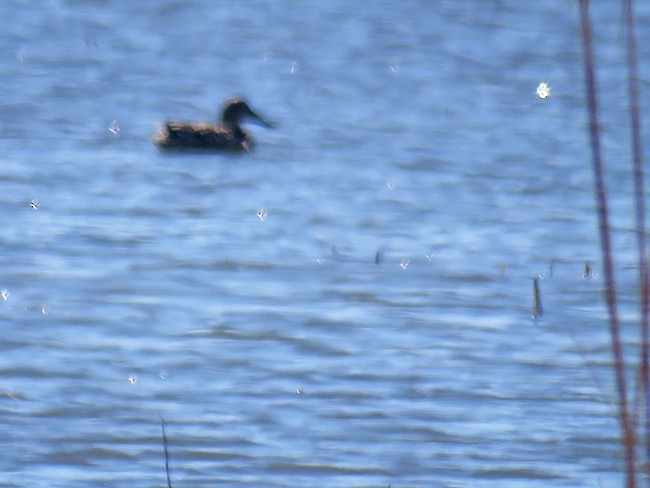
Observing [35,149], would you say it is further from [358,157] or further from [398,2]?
[398,2]

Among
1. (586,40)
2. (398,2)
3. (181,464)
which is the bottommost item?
(398,2)

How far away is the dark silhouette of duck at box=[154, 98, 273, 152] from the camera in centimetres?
889

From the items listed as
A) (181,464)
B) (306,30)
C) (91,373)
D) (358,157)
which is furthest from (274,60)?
(181,464)

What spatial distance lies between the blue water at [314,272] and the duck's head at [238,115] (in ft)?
0.57

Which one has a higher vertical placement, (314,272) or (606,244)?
(606,244)

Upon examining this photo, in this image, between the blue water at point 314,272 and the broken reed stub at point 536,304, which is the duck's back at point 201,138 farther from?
the broken reed stub at point 536,304

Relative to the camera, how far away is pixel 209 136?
30.5ft

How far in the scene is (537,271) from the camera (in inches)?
241

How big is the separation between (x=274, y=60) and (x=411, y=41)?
1158mm

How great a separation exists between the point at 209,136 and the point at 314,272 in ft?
11.1

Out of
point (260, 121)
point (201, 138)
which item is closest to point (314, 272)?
point (201, 138)

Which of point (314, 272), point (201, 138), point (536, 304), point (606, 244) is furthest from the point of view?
point (201, 138)

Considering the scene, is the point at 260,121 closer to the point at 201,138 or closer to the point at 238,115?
the point at 238,115

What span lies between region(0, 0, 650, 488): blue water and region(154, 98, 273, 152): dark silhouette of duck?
0.11 m
